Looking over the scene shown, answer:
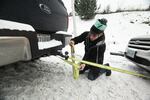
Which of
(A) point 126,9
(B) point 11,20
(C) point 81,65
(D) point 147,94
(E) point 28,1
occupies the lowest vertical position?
(D) point 147,94

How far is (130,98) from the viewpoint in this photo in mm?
2547

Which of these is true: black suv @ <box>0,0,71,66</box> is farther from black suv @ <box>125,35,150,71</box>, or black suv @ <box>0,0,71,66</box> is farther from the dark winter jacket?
black suv @ <box>125,35,150,71</box>

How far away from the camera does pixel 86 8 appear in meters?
12.6

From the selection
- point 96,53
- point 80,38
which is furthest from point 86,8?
point 96,53

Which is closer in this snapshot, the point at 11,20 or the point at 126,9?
the point at 11,20

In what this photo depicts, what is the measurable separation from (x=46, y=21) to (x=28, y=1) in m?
0.43

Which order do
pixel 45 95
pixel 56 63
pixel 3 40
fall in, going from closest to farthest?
1. pixel 3 40
2. pixel 45 95
3. pixel 56 63

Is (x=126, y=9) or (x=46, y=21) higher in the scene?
(x=126, y=9)

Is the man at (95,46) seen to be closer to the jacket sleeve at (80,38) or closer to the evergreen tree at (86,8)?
the jacket sleeve at (80,38)

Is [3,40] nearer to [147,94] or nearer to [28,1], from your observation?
[28,1]

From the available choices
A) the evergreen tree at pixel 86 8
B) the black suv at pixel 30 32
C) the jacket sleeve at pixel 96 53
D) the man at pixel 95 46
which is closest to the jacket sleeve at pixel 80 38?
the man at pixel 95 46

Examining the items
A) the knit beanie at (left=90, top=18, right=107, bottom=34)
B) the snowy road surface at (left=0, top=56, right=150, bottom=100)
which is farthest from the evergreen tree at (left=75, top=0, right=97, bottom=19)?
the knit beanie at (left=90, top=18, right=107, bottom=34)

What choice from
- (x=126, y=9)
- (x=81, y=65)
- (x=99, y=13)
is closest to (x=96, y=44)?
(x=81, y=65)

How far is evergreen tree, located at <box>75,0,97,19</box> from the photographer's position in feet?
41.2
